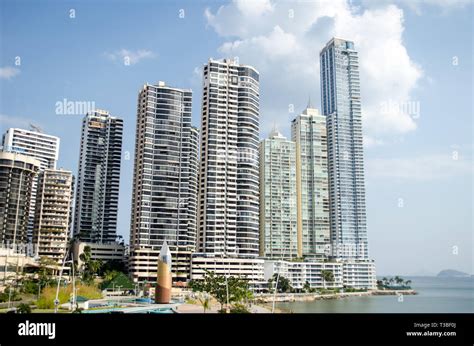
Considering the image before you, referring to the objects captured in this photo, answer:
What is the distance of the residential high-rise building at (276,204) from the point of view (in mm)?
34906

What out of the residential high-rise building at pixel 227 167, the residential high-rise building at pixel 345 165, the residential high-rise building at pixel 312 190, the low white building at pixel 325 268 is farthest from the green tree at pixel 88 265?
the residential high-rise building at pixel 345 165

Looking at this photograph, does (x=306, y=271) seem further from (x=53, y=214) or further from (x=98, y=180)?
(x=53, y=214)

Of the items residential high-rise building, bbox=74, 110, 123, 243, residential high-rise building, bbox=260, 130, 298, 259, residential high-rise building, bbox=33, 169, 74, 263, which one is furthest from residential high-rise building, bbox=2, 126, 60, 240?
residential high-rise building, bbox=260, 130, 298, 259

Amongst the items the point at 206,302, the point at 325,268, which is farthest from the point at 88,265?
the point at 206,302

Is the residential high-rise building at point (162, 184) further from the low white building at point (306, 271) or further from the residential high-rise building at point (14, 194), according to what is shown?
the residential high-rise building at point (14, 194)

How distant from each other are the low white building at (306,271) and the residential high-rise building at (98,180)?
15.7 m

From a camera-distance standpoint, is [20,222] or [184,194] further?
[184,194]

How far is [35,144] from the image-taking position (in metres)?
43.8

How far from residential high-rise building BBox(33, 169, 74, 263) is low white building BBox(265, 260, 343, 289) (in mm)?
15932
